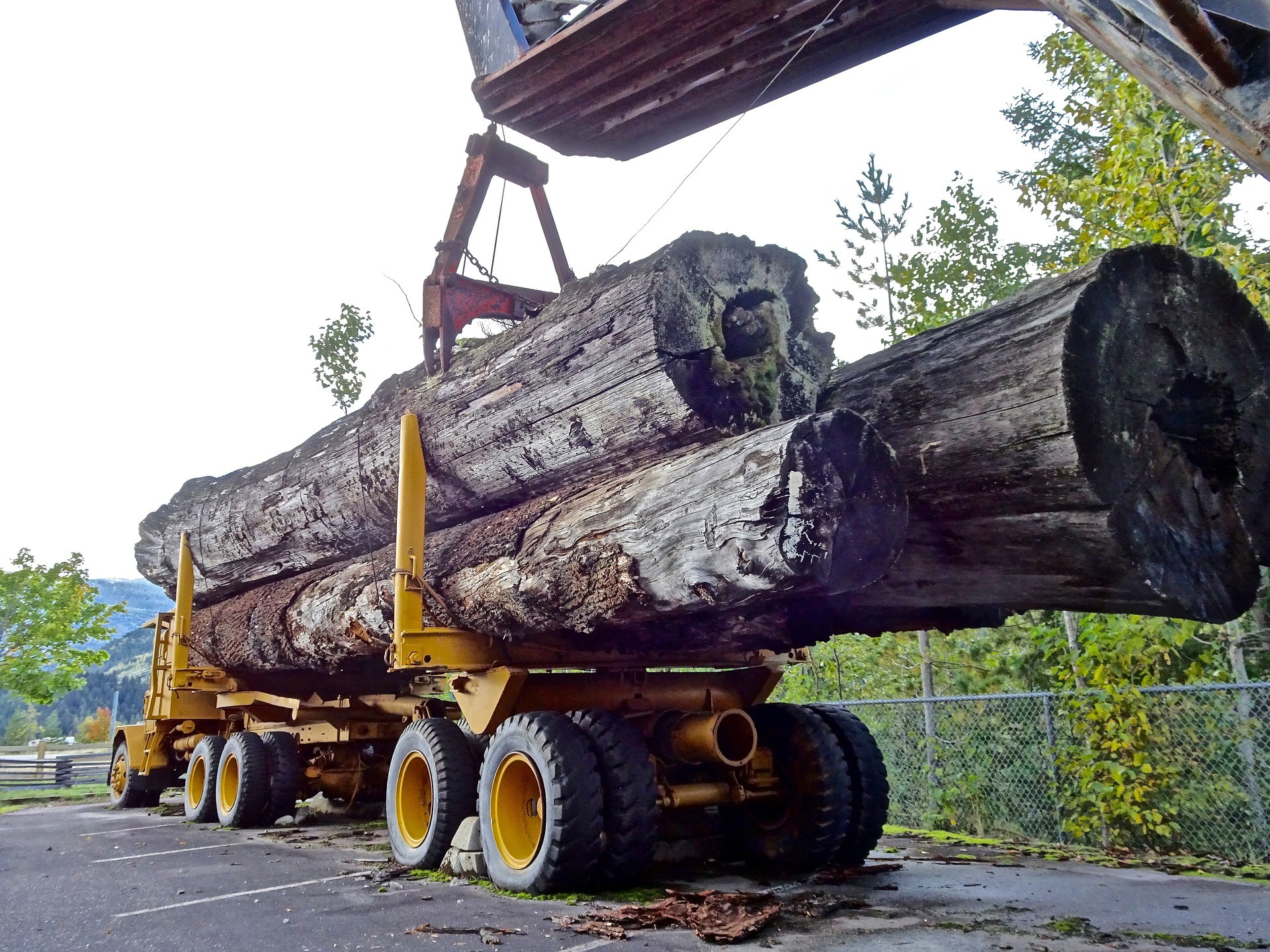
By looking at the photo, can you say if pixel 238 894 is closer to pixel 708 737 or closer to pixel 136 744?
pixel 708 737

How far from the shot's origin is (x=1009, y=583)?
3.91m

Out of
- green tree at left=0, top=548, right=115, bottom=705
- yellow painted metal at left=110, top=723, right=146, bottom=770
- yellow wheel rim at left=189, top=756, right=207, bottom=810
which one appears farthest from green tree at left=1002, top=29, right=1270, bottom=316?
green tree at left=0, top=548, right=115, bottom=705

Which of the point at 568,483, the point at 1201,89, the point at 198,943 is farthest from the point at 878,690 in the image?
the point at 1201,89

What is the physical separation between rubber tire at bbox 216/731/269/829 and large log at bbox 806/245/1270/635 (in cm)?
677

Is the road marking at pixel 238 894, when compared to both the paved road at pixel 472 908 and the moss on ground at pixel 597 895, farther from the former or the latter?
the moss on ground at pixel 597 895

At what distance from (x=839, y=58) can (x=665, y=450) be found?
9.08 ft

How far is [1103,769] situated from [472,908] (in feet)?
15.8

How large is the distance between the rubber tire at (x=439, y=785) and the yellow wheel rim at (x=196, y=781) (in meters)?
4.40

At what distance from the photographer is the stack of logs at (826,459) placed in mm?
3385

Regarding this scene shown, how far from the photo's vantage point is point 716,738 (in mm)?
5344

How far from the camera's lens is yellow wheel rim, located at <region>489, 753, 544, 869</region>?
527 cm

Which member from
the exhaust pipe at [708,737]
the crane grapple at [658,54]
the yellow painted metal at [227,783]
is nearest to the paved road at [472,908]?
the exhaust pipe at [708,737]

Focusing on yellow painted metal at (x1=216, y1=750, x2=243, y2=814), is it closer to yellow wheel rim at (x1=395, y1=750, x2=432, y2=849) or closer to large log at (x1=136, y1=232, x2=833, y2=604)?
yellow wheel rim at (x1=395, y1=750, x2=432, y2=849)

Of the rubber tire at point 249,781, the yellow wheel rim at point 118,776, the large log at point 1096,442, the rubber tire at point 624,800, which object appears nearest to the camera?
the large log at point 1096,442
